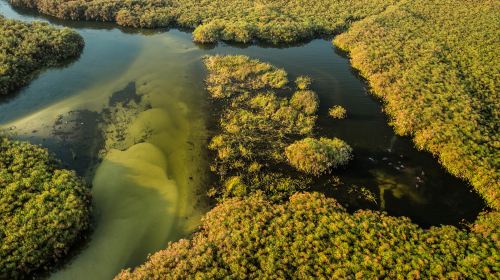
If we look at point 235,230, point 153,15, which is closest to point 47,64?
point 153,15

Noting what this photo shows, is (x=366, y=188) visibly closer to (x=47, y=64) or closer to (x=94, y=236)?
(x=94, y=236)

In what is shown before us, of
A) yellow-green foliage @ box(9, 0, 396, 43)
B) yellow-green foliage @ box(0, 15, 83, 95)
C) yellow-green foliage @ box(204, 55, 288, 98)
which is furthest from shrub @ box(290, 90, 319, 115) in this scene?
yellow-green foliage @ box(0, 15, 83, 95)

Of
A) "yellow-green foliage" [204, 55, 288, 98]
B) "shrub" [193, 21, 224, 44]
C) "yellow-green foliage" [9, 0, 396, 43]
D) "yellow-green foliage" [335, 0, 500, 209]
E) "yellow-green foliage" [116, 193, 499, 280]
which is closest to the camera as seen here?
"yellow-green foliage" [116, 193, 499, 280]

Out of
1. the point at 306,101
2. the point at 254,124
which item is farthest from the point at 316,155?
the point at 306,101

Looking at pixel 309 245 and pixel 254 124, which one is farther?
pixel 254 124

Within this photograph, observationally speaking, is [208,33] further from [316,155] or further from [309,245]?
[309,245]

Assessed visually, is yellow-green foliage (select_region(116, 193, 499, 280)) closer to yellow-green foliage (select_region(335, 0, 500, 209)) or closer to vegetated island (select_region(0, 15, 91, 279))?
vegetated island (select_region(0, 15, 91, 279))
